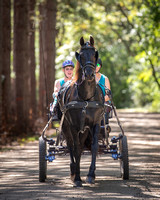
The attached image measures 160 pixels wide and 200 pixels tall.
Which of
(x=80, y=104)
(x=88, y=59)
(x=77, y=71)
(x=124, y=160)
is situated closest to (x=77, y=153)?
(x=80, y=104)

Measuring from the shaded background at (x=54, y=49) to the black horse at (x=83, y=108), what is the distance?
1.77 metres

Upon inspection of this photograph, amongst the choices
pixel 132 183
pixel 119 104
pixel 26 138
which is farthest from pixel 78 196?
pixel 119 104

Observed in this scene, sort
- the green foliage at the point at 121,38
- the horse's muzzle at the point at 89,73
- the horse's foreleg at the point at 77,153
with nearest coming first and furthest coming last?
1. the horse's muzzle at the point at 89,73
2. the horse's foreleg at the point at 77,153
3. the green foliage at the point at 121,38

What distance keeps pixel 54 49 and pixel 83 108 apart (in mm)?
16511

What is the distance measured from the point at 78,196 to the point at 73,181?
1.39 meters

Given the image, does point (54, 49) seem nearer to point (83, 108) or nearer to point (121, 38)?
point (83, 108)

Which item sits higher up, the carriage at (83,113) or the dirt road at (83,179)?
the carriage at (83,113)

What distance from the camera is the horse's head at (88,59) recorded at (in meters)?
8.81

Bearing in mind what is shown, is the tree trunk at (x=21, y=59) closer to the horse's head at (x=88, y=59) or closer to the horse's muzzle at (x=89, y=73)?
the horse's head at (x=88, y=59)

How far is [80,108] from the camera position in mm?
9461

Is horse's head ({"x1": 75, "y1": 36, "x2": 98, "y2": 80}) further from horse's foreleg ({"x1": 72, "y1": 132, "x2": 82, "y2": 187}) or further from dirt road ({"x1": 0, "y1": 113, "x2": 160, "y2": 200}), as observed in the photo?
dirt road ({"x1": 0, "y1": 113, "x2": 160, "y2": 200})

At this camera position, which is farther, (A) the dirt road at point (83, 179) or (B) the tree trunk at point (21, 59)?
(B) the tree trunk at point (21, 59)

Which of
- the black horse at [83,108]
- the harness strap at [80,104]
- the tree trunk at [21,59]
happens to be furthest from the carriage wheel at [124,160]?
the tree trunk at [21,59]

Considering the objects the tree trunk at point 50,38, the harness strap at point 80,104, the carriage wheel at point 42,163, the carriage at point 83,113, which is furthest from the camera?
the tree trunk at point 50,38
